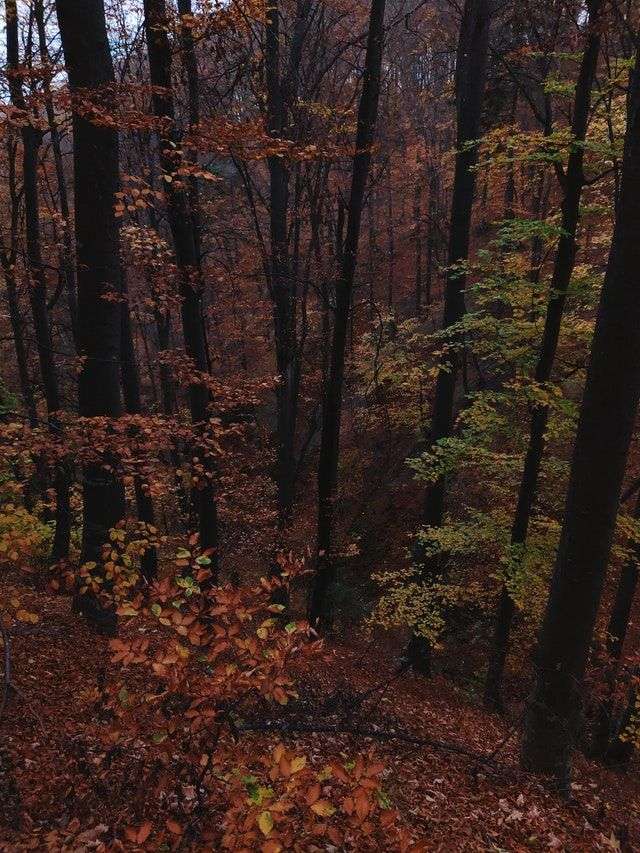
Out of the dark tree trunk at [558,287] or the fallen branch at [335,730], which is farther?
the dark tree trunk at [558,287]

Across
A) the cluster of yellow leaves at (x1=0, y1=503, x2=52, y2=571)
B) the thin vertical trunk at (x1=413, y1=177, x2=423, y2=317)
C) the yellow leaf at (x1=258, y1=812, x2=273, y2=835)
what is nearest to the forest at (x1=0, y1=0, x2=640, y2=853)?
the yellow leaf at (x1=258, y1=812, x2=273, y2=835)

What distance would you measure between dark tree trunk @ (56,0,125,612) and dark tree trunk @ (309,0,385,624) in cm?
306

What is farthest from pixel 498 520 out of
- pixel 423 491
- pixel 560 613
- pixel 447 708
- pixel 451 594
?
pixel 423 491

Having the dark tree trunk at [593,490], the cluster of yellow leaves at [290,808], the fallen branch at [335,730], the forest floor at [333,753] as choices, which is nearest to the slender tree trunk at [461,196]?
the forest floor at [333,753]

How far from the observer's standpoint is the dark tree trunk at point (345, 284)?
8.20 metres

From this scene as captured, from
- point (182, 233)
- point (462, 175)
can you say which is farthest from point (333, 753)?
point (462, 175)

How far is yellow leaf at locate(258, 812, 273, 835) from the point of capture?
2510 mm

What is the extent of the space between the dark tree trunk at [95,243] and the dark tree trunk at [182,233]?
2.43ft

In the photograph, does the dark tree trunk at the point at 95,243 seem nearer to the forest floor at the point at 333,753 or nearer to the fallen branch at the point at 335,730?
the forest floor at the point at 333,753

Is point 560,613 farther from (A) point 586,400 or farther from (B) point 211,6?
(B) point 211,6

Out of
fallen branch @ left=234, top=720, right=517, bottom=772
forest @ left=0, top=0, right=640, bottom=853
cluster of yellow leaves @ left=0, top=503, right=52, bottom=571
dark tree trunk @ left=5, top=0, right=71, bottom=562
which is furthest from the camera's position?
dark tree trunk @ left=5, top=0, right=71, bottom=562

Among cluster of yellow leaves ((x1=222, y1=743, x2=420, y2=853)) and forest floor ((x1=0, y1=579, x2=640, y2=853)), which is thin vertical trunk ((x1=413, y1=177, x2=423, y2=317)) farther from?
cluster of yellow leaves ((x1=222, y1=743, x2=420, y2=853))

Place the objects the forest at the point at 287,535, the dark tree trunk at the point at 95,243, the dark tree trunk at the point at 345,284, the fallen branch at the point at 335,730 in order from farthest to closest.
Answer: the dark tree trunk at the point at 345,284 → the dark tree trunk at the point at 95,243 → the fallen branch at the point at 335,730 → the forest at the point at 287,535

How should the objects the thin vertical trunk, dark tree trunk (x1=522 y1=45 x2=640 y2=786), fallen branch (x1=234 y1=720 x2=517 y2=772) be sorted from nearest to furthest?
1. dark tree trunk (x1=522 y1=45 x2=640 y2=786)
2. fallen branch (x1=234 y1=720 x2=517 y2=772)
3. the thin vertical trunk
